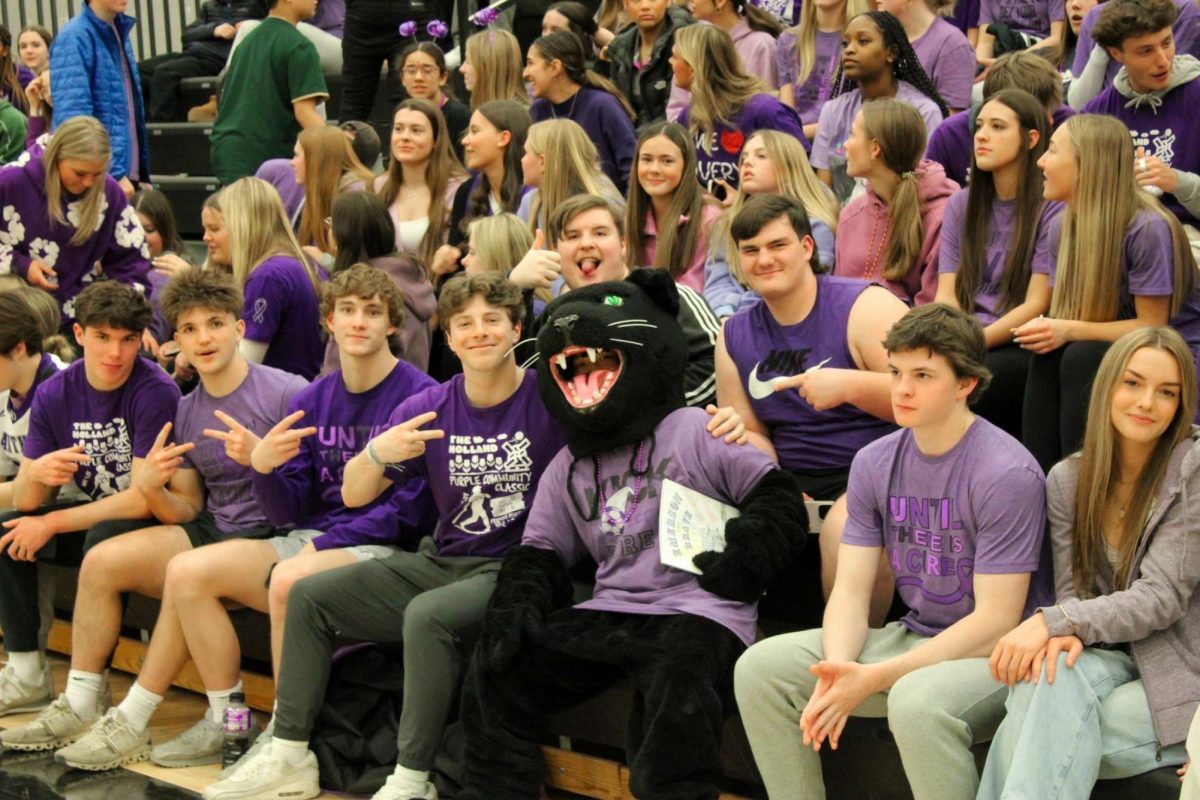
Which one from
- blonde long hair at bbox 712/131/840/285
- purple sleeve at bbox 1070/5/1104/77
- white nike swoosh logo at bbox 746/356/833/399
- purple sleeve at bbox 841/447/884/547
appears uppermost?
purple sleeve at bbox 1070/5/1104/77

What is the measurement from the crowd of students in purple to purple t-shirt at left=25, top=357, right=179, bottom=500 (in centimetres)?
1

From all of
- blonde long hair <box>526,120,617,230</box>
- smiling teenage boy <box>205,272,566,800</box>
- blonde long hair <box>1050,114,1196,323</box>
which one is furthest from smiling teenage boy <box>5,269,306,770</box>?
blonde long hair <box>1050,114,1196,323</box>

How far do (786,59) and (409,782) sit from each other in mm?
3497

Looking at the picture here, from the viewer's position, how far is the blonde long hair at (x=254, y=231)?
528cm

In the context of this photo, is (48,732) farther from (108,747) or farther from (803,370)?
(803,370)

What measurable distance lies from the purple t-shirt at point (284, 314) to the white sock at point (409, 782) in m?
1.84

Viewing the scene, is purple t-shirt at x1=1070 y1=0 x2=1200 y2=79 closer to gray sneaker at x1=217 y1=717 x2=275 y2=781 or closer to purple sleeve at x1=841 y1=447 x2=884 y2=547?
purple sleeve at x1=841 y1=447 x2=884 y2=547

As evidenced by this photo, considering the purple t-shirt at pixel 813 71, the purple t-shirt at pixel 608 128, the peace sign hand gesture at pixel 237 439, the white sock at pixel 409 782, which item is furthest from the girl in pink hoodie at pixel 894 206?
the white sock at pixel 409 782

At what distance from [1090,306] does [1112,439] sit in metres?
0.83

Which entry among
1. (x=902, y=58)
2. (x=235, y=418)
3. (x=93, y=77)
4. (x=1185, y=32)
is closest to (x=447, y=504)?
(x=235, y=418)

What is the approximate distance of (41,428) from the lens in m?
4.68

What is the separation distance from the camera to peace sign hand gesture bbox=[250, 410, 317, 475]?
4.08 metres

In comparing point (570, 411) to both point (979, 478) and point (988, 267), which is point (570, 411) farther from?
point (988, 267)

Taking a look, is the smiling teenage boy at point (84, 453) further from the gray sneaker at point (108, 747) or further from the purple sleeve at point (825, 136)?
the purple sleeve at point (825, 136)
